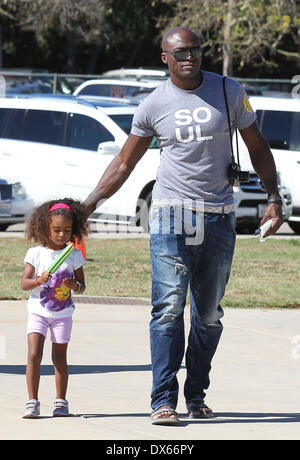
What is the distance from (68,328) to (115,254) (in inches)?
294

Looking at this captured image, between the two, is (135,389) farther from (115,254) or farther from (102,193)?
(115,254)

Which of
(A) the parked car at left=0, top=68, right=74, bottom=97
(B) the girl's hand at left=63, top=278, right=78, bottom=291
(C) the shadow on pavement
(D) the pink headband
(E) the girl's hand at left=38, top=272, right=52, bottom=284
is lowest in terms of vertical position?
(C) the shadow on pavement

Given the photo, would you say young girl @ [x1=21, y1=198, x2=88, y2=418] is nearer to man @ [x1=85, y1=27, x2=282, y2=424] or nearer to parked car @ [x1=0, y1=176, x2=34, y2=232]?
man @ [x1=85, y1=27, x2=282, y2=424]

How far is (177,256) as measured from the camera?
582 cm

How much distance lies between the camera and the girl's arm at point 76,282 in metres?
5.75

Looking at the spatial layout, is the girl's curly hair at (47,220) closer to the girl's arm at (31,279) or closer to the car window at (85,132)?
the girl's arm at (31,279)

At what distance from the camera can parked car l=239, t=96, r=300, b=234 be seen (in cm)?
1630

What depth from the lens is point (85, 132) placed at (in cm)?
1622

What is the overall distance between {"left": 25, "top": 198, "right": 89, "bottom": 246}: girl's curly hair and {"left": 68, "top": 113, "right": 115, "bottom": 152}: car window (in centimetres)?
1015

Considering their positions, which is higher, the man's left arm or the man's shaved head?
the man's shaved head

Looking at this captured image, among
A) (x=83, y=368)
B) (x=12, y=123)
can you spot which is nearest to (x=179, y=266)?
(x=83, y=368)

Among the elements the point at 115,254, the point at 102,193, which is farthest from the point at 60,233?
the point at 115,254

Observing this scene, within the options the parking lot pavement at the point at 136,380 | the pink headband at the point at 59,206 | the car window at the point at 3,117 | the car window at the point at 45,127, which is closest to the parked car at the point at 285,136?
the car window at the point at 45,127

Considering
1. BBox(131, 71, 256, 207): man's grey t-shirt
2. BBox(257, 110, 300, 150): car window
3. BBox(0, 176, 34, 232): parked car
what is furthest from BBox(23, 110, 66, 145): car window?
BBox(131, 71, 256, 207): man's grey t-shirt
